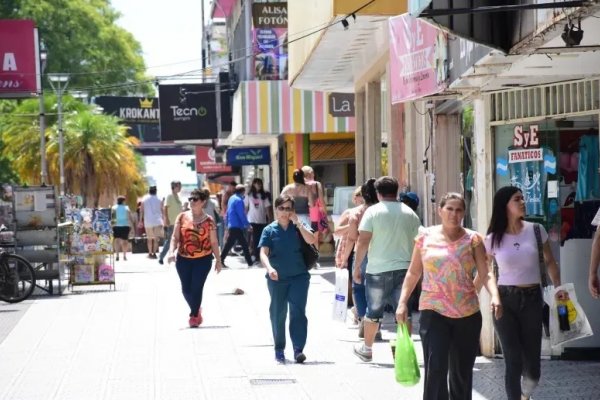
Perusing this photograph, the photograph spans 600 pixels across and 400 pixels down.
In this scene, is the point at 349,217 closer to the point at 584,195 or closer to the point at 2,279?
the point at 584,195

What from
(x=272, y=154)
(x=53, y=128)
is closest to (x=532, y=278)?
(x=272, y=154)

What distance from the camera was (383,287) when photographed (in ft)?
39.5

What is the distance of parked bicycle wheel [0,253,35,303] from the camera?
19828 mm

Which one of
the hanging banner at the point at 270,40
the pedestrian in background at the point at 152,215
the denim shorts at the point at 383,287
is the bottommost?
the pedestrian in background at the point at 152,215

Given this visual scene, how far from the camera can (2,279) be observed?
1995 centimetres

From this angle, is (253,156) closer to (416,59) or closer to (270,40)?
(270,40)

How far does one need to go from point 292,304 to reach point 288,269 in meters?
0.34

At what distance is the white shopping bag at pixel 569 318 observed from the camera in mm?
10086

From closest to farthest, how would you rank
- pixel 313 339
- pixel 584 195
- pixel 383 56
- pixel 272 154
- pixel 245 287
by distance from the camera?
1. pixel 584 195
2. pixel 313 339
3. pixel 383 56
4. pixel 245 287
5. pixel 272 154

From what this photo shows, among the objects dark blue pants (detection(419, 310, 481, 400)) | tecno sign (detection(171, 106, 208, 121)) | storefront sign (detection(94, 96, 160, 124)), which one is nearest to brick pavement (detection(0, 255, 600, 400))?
dark blue pants (detection(419, 310, 481, 400))

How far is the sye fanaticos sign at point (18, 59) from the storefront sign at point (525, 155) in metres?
19.8

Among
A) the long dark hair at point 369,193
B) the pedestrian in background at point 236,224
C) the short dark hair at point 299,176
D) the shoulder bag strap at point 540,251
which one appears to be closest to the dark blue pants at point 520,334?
the shoulder bag strap at point 540,251

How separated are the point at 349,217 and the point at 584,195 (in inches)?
101

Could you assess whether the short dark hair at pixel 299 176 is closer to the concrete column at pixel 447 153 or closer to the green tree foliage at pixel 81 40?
the concrete column at pixel 447 153
